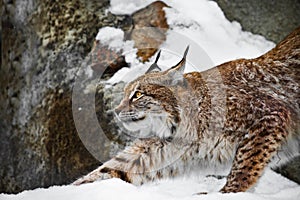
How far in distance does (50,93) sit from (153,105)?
2036 mm

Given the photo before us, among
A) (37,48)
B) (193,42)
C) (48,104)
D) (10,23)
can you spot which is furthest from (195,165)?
(10,23)

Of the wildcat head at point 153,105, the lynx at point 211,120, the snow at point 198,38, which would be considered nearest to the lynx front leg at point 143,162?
the lynx at point 211,120

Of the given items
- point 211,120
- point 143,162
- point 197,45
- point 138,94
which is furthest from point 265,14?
point 143,162

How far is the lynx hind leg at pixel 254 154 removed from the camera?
4.21 m

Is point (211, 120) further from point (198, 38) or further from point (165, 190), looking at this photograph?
point (198, 38)

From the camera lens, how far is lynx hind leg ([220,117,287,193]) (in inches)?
166

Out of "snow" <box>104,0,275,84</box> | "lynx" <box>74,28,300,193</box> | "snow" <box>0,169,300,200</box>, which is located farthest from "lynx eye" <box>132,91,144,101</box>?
"snow" <box>104,0,275,84</box>

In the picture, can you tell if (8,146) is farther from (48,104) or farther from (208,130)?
(208,130)

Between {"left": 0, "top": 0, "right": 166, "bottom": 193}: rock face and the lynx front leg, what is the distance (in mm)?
646

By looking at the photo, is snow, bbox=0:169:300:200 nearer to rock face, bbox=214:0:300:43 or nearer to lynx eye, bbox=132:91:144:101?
lynx eye, bbox=132:91:144:101

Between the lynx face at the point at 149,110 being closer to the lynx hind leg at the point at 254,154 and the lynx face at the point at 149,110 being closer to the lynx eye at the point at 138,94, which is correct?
the lynx eye at the point at 138,94

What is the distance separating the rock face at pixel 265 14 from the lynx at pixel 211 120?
1382 millimetres

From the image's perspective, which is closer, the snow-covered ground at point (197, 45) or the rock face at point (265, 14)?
the snow-covered ground at point (197, 45)

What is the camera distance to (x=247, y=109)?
4.54 meters
